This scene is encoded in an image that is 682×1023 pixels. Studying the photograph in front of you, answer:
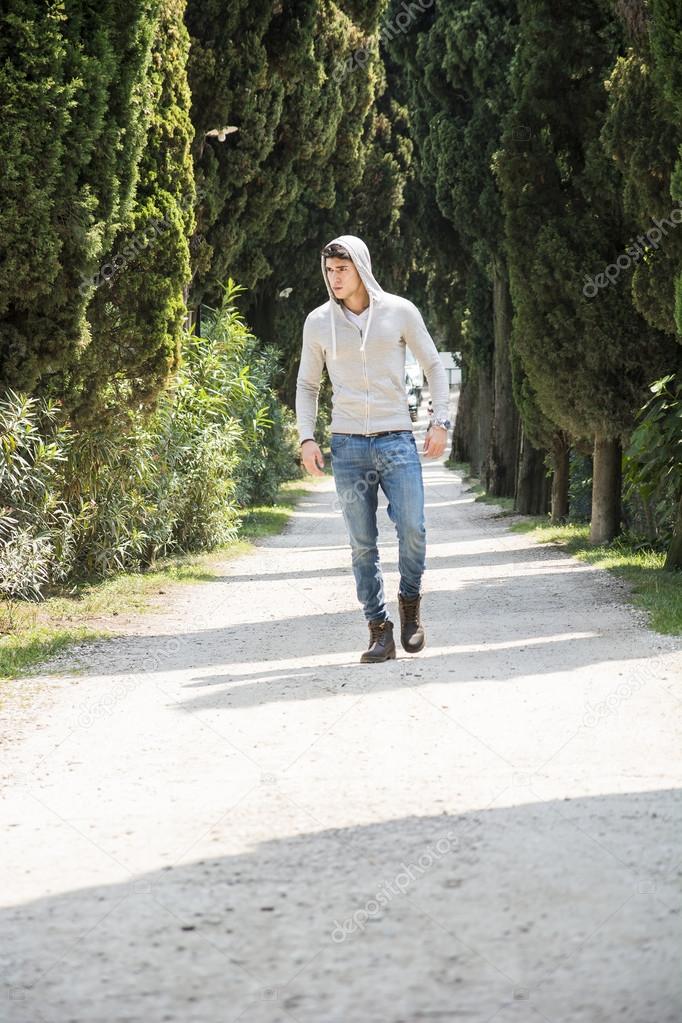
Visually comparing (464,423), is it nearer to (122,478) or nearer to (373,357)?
(122,478)

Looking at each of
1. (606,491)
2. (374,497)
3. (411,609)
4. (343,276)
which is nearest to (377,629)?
(411,609)

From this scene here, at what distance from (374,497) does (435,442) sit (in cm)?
56

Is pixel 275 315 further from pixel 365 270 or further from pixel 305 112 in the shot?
pixel 365 270

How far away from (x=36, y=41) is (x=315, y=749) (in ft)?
19.4

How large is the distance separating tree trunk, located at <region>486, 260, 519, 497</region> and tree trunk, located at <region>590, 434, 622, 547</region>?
8.43 metres

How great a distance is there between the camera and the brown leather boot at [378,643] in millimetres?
7652

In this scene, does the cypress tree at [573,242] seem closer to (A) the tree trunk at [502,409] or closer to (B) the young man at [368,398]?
(B) the young man at [368,398]

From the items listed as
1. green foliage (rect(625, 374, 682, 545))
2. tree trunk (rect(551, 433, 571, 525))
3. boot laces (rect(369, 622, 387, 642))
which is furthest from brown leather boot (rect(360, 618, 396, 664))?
tree trunk (rect(551, 433, 571, 525))

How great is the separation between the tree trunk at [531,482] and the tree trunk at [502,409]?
3128 mm

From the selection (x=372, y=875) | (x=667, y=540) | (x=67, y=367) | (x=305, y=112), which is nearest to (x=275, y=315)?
(x=305, y=112)

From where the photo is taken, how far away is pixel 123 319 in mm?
11703

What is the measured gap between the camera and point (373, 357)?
24.2ft

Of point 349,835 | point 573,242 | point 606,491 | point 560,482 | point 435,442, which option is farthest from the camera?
point 560,482

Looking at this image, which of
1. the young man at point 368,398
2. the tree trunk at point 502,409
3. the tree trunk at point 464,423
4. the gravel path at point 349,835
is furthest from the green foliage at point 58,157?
the tree trunk at point 464,423
